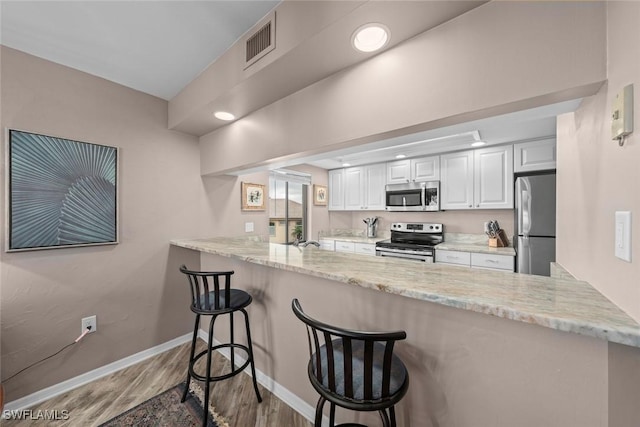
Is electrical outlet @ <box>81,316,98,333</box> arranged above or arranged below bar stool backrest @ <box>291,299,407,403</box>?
below

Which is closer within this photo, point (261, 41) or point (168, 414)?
point (261, 41)

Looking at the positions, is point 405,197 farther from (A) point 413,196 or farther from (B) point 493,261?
(B) point 493,261

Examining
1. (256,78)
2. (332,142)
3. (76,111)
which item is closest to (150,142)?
(76,111)

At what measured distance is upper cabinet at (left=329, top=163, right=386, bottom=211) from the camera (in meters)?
4.02

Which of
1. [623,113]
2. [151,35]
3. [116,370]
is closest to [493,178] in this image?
[623,113]

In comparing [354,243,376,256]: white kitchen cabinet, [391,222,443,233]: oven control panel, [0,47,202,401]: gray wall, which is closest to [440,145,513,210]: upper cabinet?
[391,222,443,233]: oven control panel

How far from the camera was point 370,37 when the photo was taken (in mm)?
1122

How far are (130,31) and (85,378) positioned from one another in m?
2.56

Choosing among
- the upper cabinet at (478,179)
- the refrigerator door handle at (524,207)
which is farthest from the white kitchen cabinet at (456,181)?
the refrigerator door handle at (524,207)

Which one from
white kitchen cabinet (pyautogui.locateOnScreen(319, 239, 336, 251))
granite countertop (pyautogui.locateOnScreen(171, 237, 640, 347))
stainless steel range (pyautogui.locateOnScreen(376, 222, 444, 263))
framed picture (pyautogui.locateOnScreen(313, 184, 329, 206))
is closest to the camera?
granite countertop (pyautogui.locateOnScreen(171, 237, 640, 347))

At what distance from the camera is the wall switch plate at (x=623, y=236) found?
0.65m

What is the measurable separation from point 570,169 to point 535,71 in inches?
20.3

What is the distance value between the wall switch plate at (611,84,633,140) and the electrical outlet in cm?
315

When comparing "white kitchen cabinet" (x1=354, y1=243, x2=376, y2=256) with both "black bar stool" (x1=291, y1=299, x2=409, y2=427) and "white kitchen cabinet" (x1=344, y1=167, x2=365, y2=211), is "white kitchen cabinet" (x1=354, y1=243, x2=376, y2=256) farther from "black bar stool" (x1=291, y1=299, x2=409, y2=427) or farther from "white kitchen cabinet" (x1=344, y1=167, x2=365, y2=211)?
"black bar stool" (x1=291, y1=299, x2=409, y2=427)
